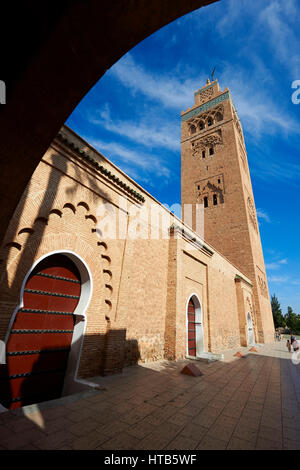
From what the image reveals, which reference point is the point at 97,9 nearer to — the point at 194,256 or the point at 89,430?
the point at 89,430

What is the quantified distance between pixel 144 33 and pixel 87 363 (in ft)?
17.8

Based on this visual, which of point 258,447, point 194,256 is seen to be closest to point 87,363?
point 258,447

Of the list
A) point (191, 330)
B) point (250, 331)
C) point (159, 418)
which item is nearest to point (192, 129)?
point (250, 331)

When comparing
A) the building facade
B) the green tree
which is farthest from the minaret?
the green tree

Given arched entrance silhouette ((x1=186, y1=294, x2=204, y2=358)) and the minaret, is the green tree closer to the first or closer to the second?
the minaret

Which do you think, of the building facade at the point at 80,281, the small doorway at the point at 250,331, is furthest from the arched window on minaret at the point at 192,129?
the building facade at the point at 80,281

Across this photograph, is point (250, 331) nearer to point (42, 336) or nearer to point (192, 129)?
point (42, 336)

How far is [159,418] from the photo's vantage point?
3.08 meters

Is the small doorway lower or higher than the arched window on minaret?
lower

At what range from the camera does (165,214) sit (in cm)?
876

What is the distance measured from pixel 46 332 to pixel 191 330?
7.09m

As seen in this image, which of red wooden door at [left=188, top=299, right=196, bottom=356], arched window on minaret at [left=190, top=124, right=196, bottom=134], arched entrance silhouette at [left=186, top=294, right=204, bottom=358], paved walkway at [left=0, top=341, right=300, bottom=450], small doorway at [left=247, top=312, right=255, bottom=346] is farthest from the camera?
arched window on minaret at [left=190, top=124, right=196, bottom=134]

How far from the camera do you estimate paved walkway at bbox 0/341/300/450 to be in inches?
95.7
